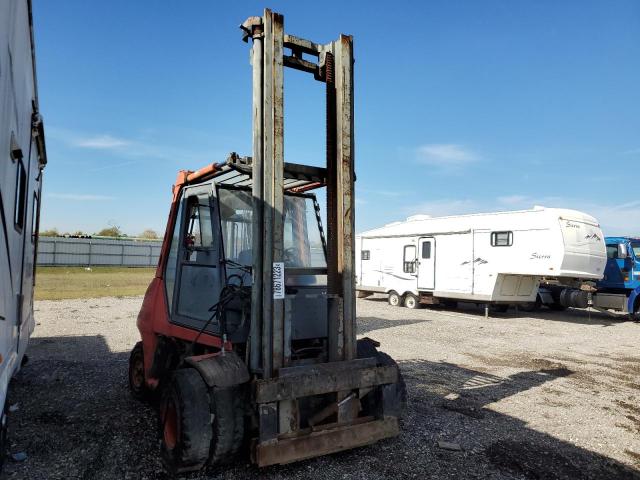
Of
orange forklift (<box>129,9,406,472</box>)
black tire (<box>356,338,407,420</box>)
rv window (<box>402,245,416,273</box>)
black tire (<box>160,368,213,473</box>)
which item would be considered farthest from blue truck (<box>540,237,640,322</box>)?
black tire (<box>160,368,213,473</box>)

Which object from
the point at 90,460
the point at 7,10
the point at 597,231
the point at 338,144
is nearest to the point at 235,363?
the point at 90,460

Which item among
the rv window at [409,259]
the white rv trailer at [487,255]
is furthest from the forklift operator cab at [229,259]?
the rv window at [409,259]

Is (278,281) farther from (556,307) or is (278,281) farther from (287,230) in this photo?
(556,307)

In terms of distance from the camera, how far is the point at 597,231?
14906 mm

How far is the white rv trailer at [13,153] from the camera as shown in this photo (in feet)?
10.6

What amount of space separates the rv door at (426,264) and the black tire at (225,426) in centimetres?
1393

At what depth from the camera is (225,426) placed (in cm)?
353

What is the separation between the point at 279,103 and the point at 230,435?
2.67 metres

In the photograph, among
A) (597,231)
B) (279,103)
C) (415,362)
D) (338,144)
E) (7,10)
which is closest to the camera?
(7,10)

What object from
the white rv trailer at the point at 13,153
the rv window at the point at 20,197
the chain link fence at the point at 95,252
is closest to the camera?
the white rv trailer at the point at 13,153

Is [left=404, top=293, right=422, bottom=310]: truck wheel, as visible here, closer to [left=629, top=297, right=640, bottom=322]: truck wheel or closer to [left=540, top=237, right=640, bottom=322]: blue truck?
[left=540, top=237, right=640, bottom=322]: blue truck

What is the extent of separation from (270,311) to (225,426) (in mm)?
922

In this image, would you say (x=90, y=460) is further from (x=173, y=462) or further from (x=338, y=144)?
(x=338, y=144)

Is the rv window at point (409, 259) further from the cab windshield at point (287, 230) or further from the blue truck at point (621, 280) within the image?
the cab windshield at point (287, 230)
